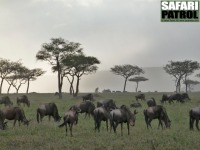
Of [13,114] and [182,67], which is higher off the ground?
[182,67]

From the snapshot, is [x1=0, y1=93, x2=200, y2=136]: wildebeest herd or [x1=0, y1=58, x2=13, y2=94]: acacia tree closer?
[x1=0, y1=93, x2=200, y2=136]: wildebeest herd

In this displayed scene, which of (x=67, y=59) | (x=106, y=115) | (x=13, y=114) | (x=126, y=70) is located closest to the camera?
(x=106, y=115)

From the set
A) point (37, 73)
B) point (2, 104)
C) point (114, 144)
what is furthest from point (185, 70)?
point (114, 144)

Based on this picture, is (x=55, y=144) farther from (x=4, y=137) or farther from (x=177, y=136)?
(x=177, y=136)

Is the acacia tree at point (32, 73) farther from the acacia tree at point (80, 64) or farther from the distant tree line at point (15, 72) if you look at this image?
the acacia tree at point (80, 64)

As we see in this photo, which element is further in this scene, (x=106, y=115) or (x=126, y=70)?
(x=126, y=70)

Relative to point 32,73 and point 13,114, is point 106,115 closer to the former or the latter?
point 13,114

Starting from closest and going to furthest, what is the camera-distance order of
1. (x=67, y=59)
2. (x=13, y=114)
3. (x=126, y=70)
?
(x=13, y=114), (x=67, y=59), (x=126, y=70)

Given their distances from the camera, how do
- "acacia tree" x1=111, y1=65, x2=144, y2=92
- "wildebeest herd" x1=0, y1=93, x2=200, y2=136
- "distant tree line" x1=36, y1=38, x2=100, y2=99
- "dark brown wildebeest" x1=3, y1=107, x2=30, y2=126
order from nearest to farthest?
1. "wildebeest herd" x1=0, y1=93, x2=200, y2=136
2. "dark brown wildebeest" x1=3, y1=107, x2=30, y2=126
3. "distant tree line" x1=36, y1=38, x2=100, y2=99
4. "acacia tree" x1=111, y1=65, x2=144, y2=92

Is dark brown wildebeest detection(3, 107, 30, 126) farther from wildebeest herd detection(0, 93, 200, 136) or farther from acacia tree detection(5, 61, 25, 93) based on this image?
acacia tree detection(5, 61, 25, 93)

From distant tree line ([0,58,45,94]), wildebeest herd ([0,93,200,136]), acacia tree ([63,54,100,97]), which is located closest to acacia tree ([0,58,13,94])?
distant tree line ([0,58,45,94])

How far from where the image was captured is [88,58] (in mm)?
76500

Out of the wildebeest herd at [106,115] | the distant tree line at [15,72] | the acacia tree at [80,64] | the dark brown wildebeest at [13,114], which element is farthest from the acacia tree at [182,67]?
A: the dark brown wildebeest at [13,114]

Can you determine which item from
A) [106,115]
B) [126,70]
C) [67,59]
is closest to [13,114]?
[106,115]
